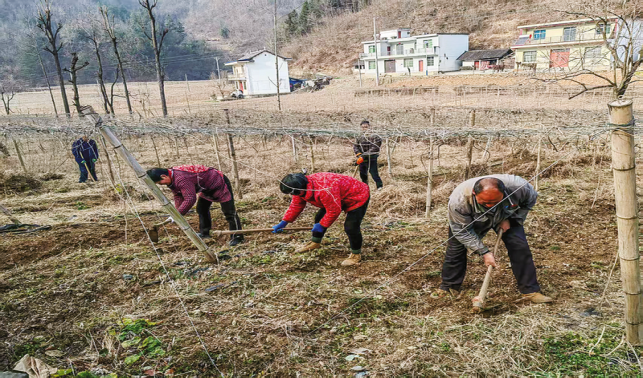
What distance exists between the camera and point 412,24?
52188mm

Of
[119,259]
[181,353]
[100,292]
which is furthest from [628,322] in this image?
[119,259]

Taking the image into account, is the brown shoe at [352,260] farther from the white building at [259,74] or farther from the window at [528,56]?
the white building at [259,74]

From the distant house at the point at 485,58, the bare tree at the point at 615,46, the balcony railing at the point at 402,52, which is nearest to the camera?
the bare tree at the point at 615,46

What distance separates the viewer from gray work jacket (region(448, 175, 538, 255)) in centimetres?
298

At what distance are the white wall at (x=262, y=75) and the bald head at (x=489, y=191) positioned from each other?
3719 centimetres

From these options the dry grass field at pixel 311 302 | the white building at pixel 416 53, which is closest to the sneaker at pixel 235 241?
the dry grass field at pixel 311 302

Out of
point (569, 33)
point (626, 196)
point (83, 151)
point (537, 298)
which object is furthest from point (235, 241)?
point (569, 33)

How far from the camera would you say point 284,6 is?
88.2 m

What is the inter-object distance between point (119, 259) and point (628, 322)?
A: 4931 millimetres

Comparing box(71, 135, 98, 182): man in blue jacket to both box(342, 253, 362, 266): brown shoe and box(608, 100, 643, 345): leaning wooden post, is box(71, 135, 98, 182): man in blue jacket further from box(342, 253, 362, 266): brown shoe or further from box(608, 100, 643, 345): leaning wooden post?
box(608, 100, 643, 345): leaning wooden post

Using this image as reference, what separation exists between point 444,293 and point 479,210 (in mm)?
947

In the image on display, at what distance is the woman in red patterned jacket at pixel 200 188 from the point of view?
423cm

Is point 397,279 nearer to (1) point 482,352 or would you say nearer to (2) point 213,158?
(1) point 482,352

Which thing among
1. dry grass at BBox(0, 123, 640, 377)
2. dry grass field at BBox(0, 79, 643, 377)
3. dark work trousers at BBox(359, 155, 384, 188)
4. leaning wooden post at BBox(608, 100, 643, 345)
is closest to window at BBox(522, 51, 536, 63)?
dry grass field at BBox(0, 79, 643, 377)
